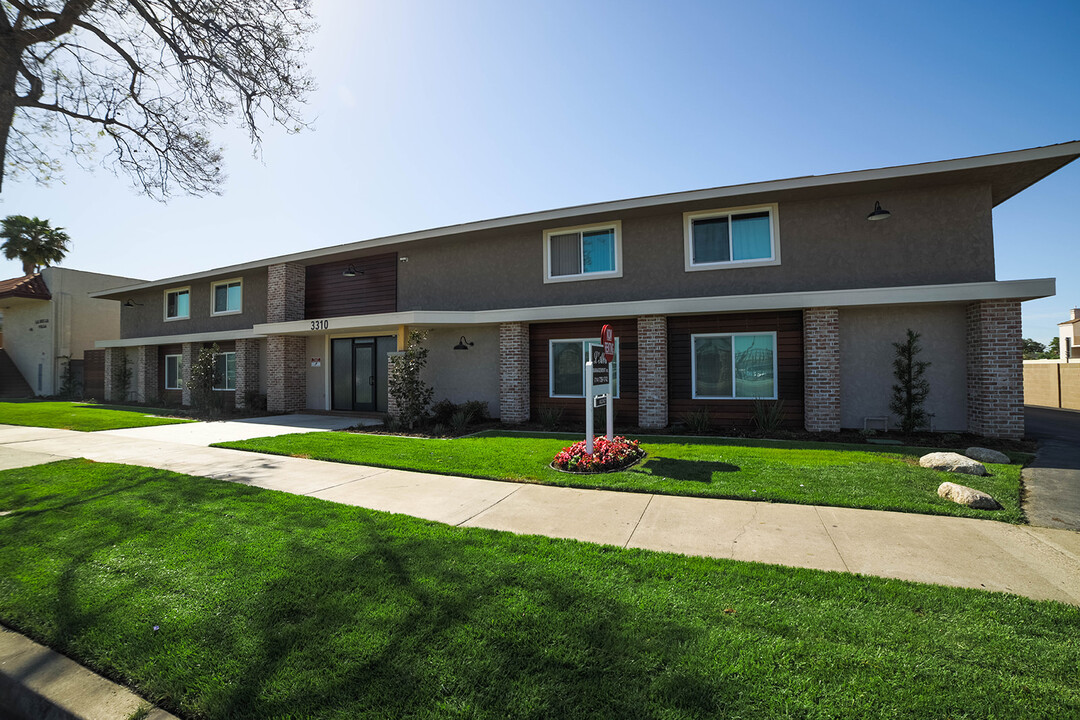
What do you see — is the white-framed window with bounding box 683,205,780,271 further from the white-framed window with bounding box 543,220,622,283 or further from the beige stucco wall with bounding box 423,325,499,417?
the beige stucco wall with bounding box 423,325,499,417

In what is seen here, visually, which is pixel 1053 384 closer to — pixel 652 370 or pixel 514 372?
pixel 652 370

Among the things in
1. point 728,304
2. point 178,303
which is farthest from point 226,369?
point 728,304

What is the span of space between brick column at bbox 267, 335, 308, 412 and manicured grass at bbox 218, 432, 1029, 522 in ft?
23.4

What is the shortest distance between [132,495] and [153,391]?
20.2 m

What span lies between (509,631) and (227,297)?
21.6 m

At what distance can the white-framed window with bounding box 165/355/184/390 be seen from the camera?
69.4 ft

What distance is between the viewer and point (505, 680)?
8.14 ft

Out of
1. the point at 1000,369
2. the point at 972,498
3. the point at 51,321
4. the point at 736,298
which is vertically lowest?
the point at 972,498

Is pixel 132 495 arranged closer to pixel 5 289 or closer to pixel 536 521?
pixel 536 521

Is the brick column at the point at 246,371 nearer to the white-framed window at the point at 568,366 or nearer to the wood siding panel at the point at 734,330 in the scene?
the white-framed window at the point at 568,366

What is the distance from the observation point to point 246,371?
1798 centimetres

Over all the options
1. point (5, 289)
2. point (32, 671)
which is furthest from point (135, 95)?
point (5, 289)

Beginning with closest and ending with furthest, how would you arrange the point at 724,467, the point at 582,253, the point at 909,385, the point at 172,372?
the point at 724,467 < the point at 909,385 < the point at 582,253 < the point at 172,372

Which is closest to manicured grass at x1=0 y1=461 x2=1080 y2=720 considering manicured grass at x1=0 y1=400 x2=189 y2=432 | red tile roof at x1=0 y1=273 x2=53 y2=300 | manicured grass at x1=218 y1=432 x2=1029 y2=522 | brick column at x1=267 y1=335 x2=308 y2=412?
manicured grass at x1=218 y1=432 x2=1029 y2=522
